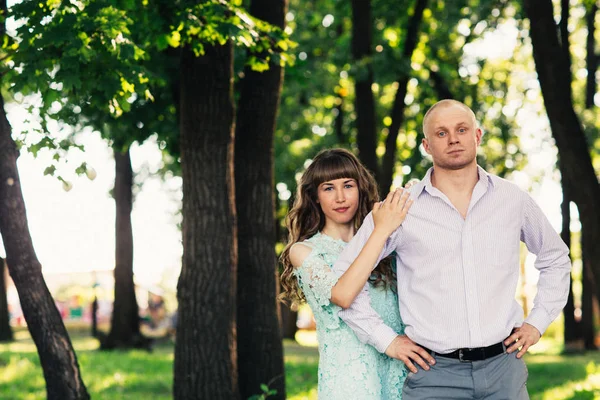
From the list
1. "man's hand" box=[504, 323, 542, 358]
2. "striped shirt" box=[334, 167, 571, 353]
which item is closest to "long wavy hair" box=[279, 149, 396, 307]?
"striped shirt" box=[334, 167, 571, 353]

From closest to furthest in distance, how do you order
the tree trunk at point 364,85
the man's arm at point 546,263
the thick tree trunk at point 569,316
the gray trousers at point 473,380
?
the gray trousers at point 473,380 → the man's arm at point 546,263 → the tree trunk at point 364,85 → the thick tree trunk at point 569,316

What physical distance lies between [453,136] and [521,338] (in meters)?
1.04

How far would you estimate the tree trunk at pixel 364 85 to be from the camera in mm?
15352

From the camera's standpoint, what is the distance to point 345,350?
4500 mm

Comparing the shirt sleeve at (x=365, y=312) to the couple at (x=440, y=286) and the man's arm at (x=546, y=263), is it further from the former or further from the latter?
the man's arm at (x=546, y=263)

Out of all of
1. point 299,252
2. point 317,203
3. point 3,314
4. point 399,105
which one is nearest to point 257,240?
point 317,203

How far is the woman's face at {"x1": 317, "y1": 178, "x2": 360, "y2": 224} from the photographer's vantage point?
15.3ft

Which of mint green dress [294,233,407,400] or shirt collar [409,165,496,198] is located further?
mint green dress [294,233,407,400]

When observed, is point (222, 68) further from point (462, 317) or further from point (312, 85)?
point (312, 85)

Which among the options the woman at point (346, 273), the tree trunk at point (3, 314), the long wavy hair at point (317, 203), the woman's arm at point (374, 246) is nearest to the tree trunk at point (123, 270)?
the tree trunk at point (3, 314)

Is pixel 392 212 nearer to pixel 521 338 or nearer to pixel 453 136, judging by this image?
pixel 453 136

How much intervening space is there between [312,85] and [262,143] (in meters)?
11.0

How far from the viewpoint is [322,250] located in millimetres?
4633

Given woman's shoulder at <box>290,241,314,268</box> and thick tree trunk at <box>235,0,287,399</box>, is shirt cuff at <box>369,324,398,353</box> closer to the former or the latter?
woman's shoulder at <box>290,241,314,268</box>
